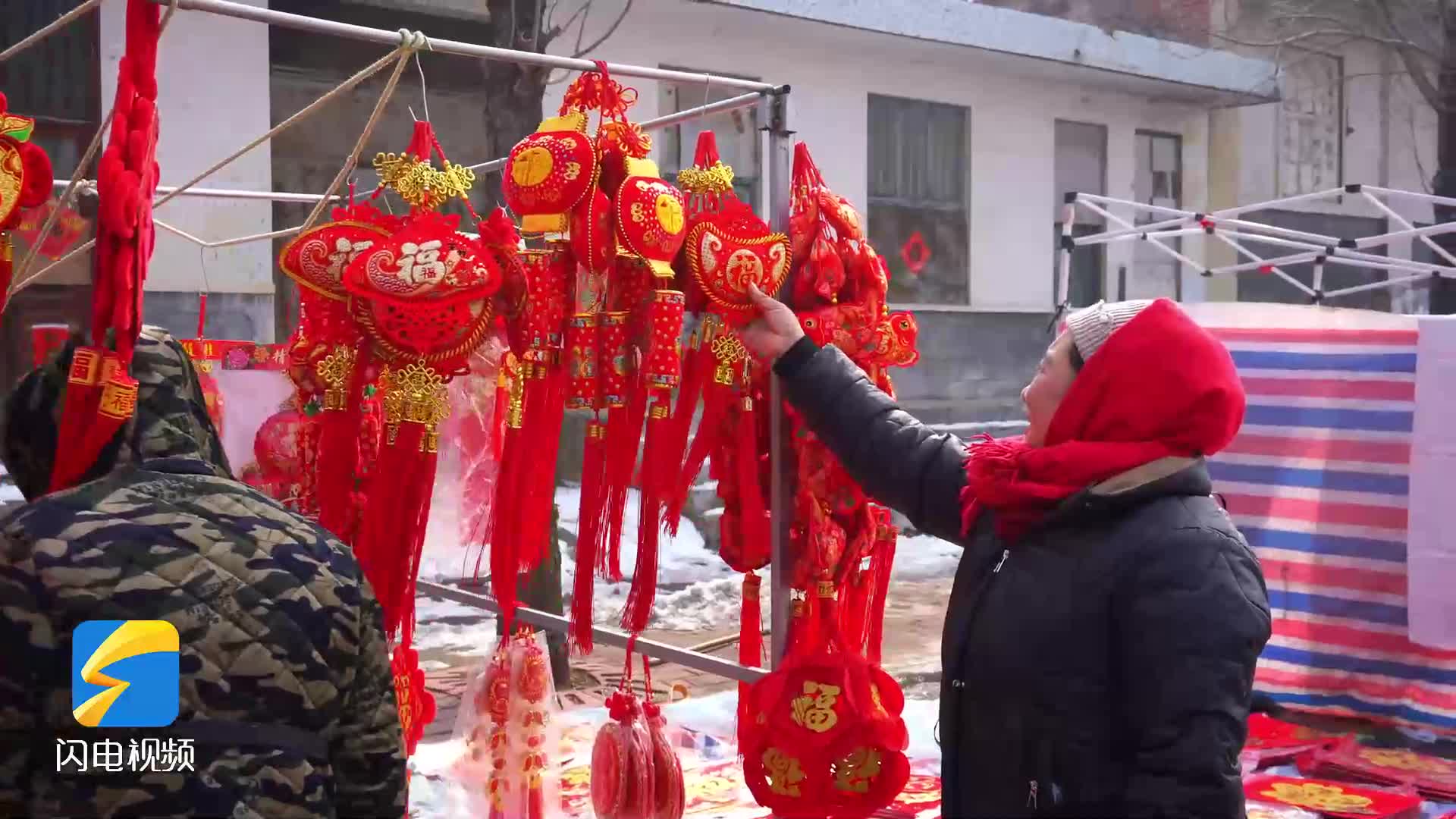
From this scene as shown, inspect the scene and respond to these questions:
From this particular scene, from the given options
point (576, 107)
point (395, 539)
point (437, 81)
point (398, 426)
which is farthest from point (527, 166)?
point (437, 81)

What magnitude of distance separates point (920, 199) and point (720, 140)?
1.53m

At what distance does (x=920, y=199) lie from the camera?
25.9ft

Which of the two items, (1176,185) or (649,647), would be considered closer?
(649,647)

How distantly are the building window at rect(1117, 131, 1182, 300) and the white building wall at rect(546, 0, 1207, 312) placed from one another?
3.6 inches

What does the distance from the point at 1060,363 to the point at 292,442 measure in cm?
208

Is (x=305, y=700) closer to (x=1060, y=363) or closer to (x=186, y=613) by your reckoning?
(x=186, y=613)

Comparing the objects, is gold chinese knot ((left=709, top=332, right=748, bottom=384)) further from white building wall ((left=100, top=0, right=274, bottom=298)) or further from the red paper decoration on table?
white building wall ((left=100, top=0, right=274, bottom=298))

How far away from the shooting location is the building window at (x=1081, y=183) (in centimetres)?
860

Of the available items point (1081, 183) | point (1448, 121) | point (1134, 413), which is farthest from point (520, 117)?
point (1448, 121)

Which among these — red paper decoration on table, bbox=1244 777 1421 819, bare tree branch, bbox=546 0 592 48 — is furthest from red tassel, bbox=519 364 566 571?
bare tree branch, bbox=546 0 592 48

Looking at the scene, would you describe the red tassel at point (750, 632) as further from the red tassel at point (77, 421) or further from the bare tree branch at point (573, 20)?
the bare tree branch at point (573, 20)

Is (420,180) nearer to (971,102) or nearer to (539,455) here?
(539,455)

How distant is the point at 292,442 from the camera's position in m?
3.02

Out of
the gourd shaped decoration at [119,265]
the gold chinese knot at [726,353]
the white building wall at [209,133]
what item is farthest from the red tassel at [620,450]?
the white building wall at [209,133]
